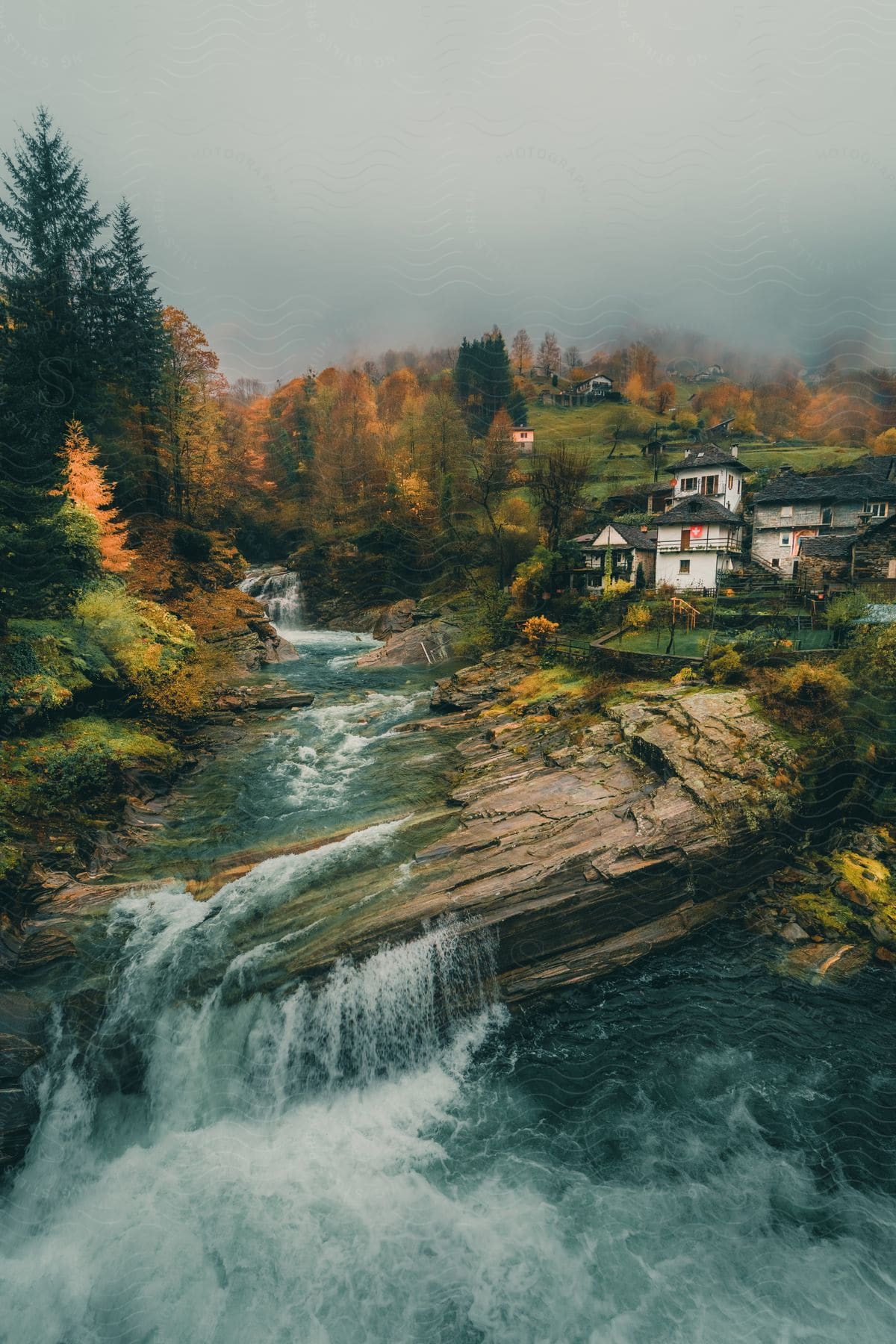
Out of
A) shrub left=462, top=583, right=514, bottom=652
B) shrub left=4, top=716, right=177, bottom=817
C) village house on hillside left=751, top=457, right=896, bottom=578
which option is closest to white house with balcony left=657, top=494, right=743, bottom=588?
village house on hillside left=751, top=457, right=896, bottom=578

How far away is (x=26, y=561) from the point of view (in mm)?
13664

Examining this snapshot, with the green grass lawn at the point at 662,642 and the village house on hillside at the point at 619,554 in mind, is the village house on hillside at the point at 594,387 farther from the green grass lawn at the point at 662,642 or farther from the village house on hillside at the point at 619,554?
the green grass lawn at the point at 662,642

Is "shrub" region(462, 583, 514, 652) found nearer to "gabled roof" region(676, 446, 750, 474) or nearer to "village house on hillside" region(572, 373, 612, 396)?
"gabled roof" region(676, 446, 750, 474)

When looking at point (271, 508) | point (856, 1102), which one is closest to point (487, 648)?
point (856, 1102)

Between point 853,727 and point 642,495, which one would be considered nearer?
point 853,727

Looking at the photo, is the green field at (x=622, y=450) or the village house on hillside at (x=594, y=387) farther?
the village house on hillside at (x=594, y=387)

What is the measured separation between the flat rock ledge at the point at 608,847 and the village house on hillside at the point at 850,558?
29.5 feet

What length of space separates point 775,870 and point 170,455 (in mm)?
29442

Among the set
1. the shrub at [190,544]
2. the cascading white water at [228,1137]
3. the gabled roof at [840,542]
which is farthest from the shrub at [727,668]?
the shrub at [190,544]

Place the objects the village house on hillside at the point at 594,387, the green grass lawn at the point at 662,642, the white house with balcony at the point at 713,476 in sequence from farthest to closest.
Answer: the village house on hillside at the point at 594,387 → the white house with balcony at the point at 713,476 → the green grass lawn at the point at 662,642

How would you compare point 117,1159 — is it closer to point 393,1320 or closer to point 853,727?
point 393,1320

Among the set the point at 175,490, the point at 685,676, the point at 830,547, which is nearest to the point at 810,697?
the point at 685,676

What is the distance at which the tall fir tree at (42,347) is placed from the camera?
1373cm

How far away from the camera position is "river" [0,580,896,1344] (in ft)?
19.9
